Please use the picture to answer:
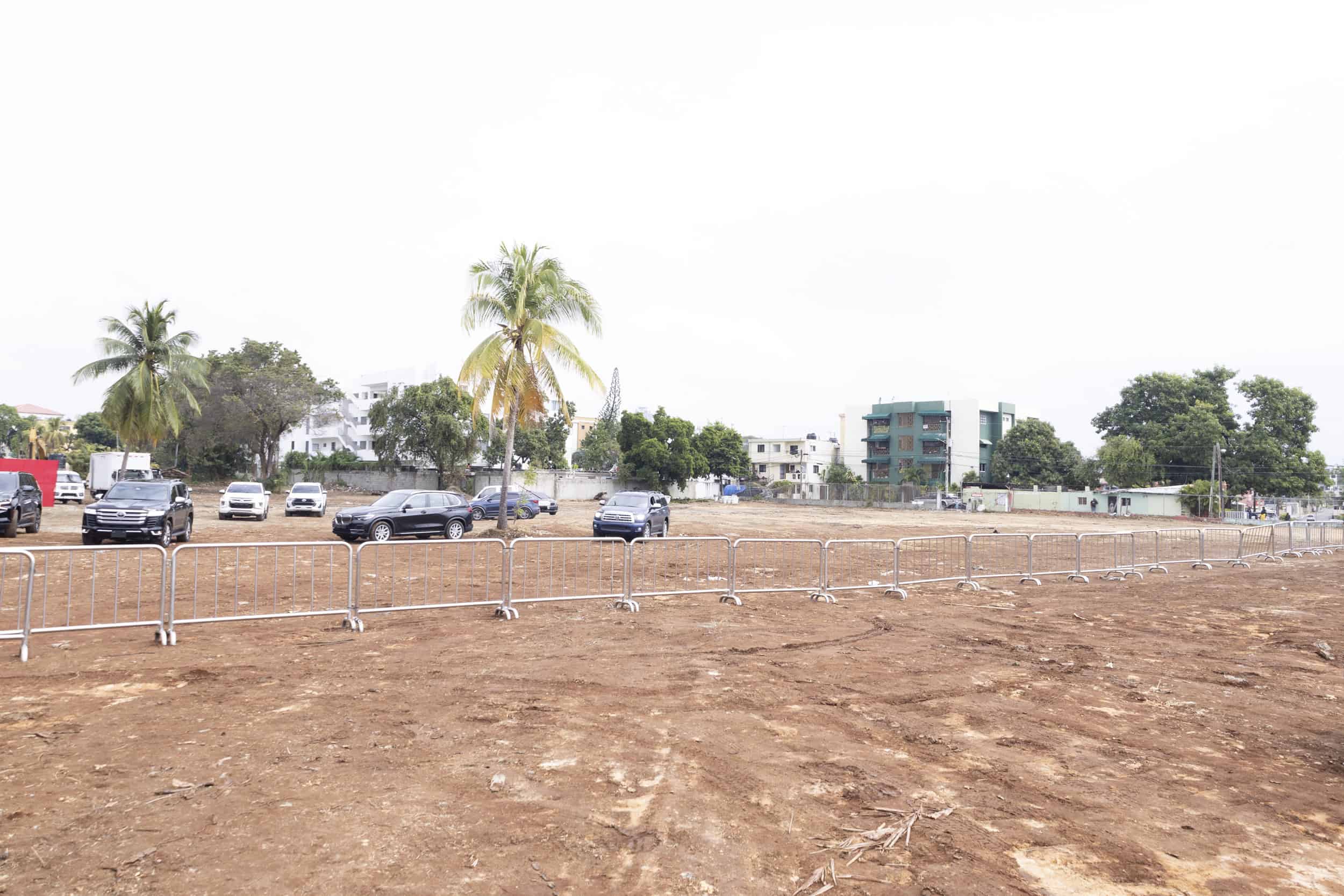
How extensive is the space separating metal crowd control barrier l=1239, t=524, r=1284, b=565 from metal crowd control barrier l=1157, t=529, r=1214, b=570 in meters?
1.20

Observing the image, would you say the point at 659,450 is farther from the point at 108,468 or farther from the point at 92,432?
the point at 92,432

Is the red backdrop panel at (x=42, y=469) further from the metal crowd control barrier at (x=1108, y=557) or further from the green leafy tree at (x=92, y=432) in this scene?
the green leafy tree at (x=92, y=432)

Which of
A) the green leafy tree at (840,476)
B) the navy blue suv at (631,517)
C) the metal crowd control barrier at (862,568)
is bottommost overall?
the metal crowd control barrier at (862,568)

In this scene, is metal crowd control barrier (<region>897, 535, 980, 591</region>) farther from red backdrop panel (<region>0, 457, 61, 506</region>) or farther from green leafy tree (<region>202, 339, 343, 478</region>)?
green leafy tree (<region>202, 339, 343, 478</region>)

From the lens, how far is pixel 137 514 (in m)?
18.3

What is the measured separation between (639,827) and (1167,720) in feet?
15.6

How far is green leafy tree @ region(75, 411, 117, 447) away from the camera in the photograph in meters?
91.3

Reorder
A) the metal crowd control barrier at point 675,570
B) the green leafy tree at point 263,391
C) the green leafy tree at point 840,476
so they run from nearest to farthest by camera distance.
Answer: the metal crowd control barrier at point 675,570 < the green leafy tree at point 263,391 < the green leafy tree at point 840,476

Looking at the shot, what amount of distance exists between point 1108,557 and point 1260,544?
242 inches

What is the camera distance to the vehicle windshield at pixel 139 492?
19344 millimetres

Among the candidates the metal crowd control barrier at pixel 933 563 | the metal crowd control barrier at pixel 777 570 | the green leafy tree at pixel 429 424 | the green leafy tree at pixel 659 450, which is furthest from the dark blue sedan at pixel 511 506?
the green leafy tree at pixel 659 450

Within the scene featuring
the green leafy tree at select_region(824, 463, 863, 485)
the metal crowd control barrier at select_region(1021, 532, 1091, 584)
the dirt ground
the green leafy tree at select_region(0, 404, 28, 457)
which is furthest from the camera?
the green leafy tree at select_region(0, 404, 28, 457)

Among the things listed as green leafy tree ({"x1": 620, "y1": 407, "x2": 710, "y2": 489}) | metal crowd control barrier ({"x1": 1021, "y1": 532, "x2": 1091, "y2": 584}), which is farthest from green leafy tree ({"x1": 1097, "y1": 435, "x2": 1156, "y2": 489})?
metal crowd control barrier ({"x1": 1021, "y1": 532, "x2": 1091, "y2": 584})

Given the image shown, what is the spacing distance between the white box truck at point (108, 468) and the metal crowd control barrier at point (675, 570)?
34.8 m
